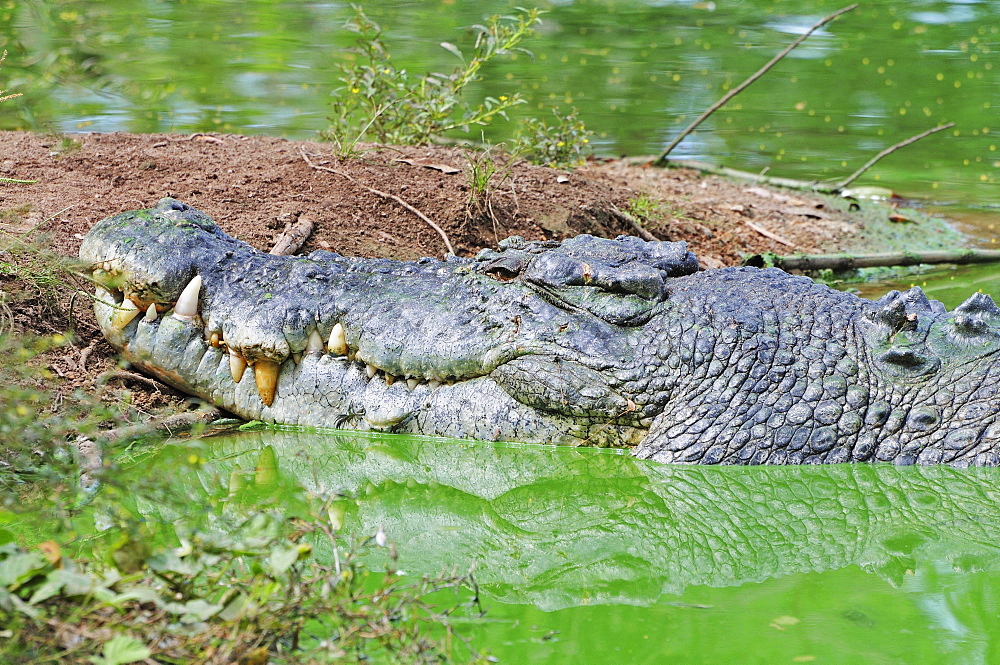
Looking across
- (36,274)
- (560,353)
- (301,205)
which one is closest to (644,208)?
(301,205)

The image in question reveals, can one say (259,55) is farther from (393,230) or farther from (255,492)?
(255,492)

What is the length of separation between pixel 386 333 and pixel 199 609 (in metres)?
2.07

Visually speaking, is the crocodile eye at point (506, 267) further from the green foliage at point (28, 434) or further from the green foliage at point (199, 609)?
the green foliage at point (199, 609)

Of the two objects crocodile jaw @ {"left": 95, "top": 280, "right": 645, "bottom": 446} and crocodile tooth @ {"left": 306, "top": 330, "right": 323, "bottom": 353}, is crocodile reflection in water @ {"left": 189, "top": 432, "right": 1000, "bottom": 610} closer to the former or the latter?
crocodile jaw @ {"left": 95, "top": 280, "right": 645, "bottom": 446}

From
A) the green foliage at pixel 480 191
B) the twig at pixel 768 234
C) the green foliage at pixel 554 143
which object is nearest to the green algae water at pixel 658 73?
the green foliage at pixel 554 143

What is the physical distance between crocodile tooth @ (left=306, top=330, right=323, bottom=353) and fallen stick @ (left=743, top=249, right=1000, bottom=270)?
10.5 ft

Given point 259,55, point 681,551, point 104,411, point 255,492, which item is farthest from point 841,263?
point 259,55

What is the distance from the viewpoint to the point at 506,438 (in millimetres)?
4160

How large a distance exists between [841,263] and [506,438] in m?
3.45

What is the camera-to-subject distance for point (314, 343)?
4.15m

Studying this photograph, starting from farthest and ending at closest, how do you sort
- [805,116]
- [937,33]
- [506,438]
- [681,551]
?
[937,33], [805,116], [506,438], [681,551]

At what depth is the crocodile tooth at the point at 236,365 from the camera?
418 centimetres

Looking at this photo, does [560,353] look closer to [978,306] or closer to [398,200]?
[978,306]

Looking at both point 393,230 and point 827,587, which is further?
point 393,230
